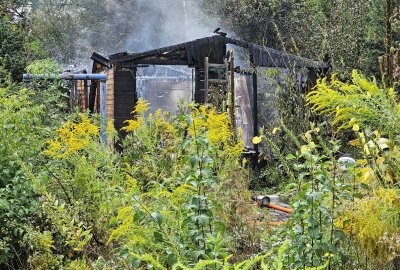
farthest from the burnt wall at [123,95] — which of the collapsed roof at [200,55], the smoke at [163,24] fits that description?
the smoke at [163,24]

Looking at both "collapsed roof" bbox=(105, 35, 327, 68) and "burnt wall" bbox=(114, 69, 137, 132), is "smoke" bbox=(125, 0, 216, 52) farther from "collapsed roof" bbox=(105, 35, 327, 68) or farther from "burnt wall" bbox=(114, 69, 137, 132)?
"burnt wall" bbox=(114, 69, 137, 132)

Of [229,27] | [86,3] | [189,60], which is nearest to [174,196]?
[189,60]

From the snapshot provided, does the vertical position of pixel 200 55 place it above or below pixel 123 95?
above

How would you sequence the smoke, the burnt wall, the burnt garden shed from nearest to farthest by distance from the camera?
the burnt garden shed → the burnt wall → the smoke

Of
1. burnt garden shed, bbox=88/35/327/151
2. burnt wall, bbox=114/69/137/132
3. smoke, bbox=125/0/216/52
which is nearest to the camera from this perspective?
burnt garden shed, bbox=88/35/327/151

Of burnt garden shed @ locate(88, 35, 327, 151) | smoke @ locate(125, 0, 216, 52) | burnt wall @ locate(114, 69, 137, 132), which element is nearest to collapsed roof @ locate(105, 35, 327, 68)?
burnt garden shed @ locate(88, 35, 327, 151)

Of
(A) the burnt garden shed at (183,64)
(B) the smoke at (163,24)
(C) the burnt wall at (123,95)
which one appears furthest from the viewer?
(B) the smoke at (163,24)

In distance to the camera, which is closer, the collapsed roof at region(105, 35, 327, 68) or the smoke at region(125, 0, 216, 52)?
the collapsed roof at region(105, 35, 327, 68)

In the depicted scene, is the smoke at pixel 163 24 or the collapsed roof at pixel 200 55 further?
the smoke at pixel 163 24

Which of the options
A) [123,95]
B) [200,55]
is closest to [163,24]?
[200,55]

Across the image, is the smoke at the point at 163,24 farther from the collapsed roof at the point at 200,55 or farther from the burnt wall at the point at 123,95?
the burnt wall at the point at 123,95

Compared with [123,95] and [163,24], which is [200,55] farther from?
[163,24]

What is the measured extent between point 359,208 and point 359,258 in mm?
288

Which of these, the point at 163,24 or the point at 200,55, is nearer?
the point at 200,55
